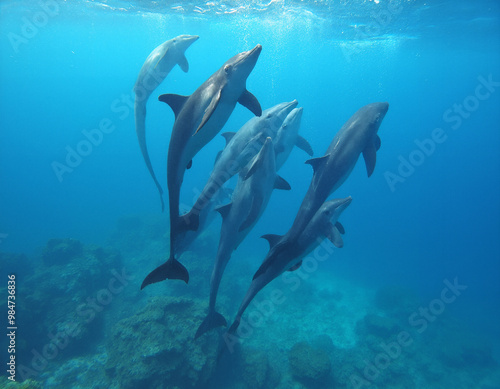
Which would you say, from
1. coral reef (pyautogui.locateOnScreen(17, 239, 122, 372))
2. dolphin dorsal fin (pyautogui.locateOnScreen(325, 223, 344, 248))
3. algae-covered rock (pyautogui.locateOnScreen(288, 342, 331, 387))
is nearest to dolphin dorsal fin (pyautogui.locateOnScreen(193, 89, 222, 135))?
dolphin dorsal fin (pyautogui.locateOnScreen(325, 223, 344, 248))

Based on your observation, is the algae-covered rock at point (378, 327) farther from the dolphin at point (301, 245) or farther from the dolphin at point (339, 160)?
the dolphin at point (339, 160)

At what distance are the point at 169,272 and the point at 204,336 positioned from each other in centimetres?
558

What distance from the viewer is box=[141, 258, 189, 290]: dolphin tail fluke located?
13.2ft

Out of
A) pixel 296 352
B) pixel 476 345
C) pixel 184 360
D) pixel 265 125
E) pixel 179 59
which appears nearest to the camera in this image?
pixel 265 125

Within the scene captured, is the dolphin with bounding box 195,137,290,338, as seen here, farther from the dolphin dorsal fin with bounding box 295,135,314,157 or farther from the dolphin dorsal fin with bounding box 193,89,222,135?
the dolphin dorsal fin with bounding box 295,135,314,157

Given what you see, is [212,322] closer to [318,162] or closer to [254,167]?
[254,167]

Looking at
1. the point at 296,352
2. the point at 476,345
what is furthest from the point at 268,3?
the point at 476,345

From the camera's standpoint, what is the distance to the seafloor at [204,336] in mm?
8148

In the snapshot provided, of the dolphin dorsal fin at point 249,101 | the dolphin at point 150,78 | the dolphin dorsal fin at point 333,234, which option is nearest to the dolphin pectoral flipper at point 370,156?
the dolphin dorsal fin at point 333,234

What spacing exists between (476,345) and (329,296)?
9.43 meters

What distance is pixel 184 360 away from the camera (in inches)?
307

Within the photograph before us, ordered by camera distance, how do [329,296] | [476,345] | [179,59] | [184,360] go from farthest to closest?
[329,296] < [476,345] < [179,59] < [184,360]

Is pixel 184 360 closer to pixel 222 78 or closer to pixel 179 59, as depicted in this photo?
pixel 222 78

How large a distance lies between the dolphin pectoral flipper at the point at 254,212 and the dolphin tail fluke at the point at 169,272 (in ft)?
4.62
